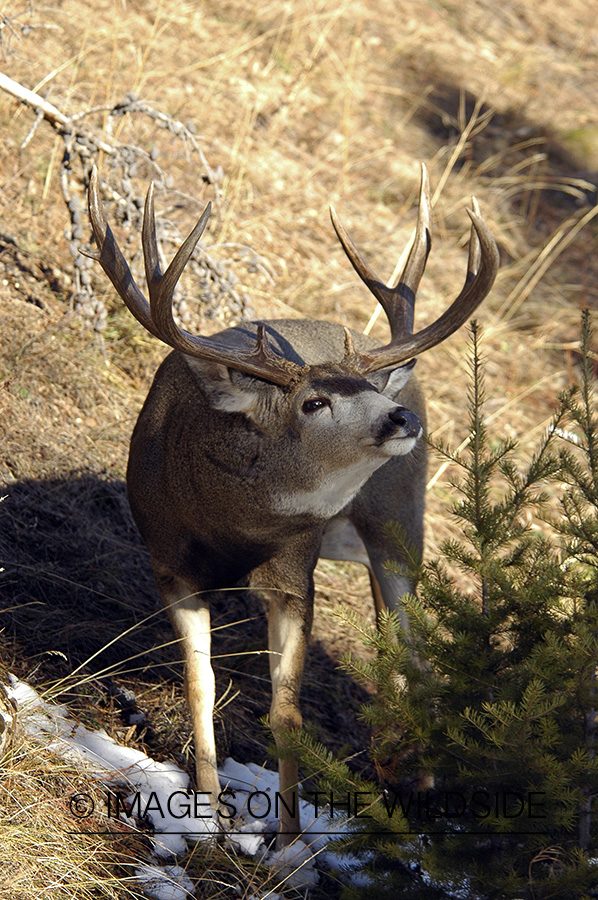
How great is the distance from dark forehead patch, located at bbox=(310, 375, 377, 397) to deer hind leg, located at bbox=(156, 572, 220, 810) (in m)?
1.01

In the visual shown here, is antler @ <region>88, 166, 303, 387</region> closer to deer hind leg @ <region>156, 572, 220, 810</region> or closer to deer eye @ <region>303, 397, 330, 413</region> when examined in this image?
deer eye @ <region>303, 397, 330, 413</region>

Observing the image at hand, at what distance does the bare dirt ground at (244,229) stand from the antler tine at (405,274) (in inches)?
60.9

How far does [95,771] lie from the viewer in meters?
3.62

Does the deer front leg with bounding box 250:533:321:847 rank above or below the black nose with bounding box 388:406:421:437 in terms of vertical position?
below

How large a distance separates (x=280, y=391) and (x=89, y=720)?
153 centimetres

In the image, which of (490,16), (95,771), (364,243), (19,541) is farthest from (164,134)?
(490,16)

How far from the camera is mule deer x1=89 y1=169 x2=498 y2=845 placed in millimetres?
3562

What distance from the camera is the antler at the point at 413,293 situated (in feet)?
11.9

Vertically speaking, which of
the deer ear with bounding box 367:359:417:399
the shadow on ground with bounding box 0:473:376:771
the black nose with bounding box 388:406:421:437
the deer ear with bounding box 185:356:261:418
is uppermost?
the black nose with bounding box 388:406:421:437

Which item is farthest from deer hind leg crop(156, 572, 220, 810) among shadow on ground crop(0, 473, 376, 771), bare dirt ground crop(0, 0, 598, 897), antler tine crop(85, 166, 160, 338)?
antler tine crop(85, 166, 160, 338)

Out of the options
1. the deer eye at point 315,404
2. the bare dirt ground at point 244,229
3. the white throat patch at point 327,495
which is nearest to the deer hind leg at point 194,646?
the bare dirt ground at point 244,229

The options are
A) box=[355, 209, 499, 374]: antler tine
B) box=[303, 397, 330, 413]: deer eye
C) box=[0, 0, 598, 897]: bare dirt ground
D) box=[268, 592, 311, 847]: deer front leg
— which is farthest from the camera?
box=[0, 0, 598, 897]: bare dirt ground

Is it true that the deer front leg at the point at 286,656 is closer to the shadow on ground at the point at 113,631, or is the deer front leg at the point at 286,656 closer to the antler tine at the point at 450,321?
the shadow on ground at the point at 113,631

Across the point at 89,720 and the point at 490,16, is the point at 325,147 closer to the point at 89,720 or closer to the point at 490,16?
the point at 490,16
